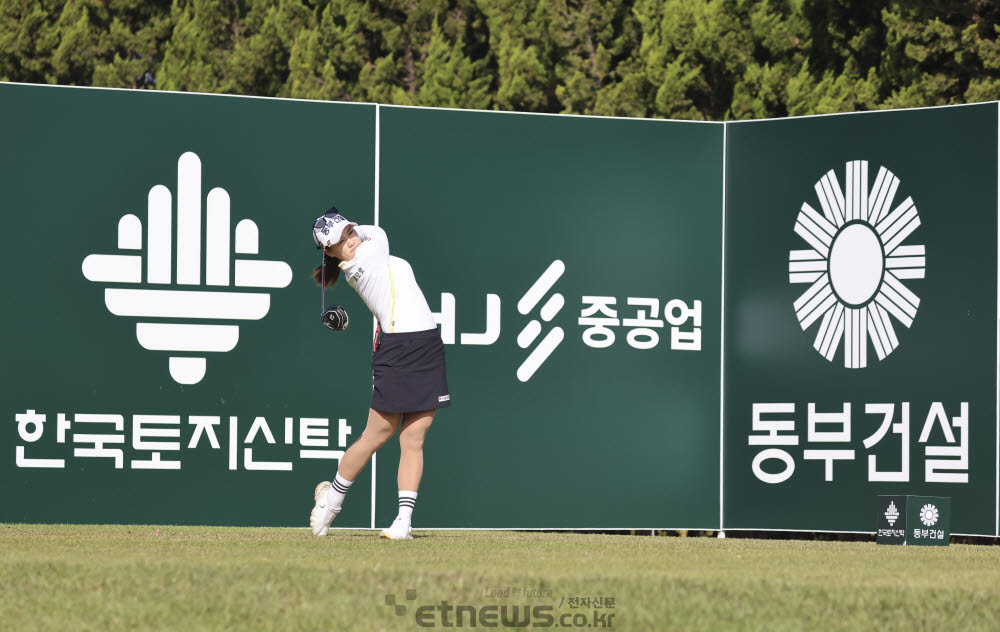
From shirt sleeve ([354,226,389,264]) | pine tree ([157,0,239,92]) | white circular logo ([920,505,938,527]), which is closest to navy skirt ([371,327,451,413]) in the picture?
shirt sleeve ([354,226,389,264])

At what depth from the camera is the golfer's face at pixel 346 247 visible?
21.0 ft

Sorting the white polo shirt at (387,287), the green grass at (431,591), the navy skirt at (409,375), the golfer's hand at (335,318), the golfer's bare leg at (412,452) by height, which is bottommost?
the green grass at (431,591)

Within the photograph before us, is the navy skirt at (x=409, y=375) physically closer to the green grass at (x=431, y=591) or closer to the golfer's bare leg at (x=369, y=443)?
the golfer's bare leg at (x=369, y=443)

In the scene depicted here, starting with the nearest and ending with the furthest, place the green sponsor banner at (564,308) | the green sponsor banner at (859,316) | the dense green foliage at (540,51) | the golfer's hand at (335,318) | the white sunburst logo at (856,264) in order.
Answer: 1. the golfer's hand at (335,318)
2. the green sponsor banner at (859,316)
3. the white sunburst logo at (856,264)
4. the green sponsor banner at (564,308)
5. the dense green foliage at (540,51)

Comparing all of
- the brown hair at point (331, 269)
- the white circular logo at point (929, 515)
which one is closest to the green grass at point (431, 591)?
the white circular logo at point (929, 515)

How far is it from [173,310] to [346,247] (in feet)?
7.54

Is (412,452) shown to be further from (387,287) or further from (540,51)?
(540,51)

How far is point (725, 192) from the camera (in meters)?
9.06

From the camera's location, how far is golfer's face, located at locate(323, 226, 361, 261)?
6.41 m

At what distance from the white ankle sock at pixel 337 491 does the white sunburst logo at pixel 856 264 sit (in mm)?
3710

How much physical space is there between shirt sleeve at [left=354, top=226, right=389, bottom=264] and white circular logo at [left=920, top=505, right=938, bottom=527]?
2.96 metres

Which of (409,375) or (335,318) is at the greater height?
(335,318)

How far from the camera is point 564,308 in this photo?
8.84 m

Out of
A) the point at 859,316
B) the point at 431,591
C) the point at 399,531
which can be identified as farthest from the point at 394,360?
the point at 859,316
